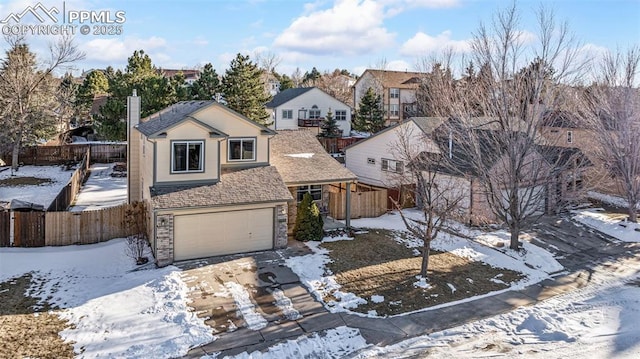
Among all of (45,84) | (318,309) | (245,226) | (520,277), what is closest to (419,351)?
(318,309)

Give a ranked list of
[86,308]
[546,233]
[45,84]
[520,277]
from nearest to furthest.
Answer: [86,308] → [520,277] → [546,233] → [45,84]

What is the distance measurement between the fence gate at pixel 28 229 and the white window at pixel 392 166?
18.5 meters

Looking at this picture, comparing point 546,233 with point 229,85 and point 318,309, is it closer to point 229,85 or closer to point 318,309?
point 318,309

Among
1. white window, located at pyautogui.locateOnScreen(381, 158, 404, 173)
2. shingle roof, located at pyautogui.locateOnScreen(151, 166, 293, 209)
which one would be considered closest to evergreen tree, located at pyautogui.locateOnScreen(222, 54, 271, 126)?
white window, located at pyautogui.locateOnScreen(381, 158, 404, 173)

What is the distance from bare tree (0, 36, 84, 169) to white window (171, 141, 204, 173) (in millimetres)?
22555

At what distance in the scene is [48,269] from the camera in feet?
52.5

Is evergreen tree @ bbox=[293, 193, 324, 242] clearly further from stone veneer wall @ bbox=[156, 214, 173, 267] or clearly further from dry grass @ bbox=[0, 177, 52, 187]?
dry grass @ bbox=[0, 177, 52, 187]

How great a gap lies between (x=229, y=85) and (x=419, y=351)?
1250 inches

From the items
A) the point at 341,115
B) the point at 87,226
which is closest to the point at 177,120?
the point at 87,226

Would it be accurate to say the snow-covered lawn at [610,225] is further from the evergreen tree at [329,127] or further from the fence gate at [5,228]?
the fence gate at [5,228]

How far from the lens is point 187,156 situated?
59.9ft

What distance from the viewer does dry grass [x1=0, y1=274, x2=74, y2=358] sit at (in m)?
10.9

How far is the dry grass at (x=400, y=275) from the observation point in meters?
14.7

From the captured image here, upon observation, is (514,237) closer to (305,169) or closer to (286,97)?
(305,169)
